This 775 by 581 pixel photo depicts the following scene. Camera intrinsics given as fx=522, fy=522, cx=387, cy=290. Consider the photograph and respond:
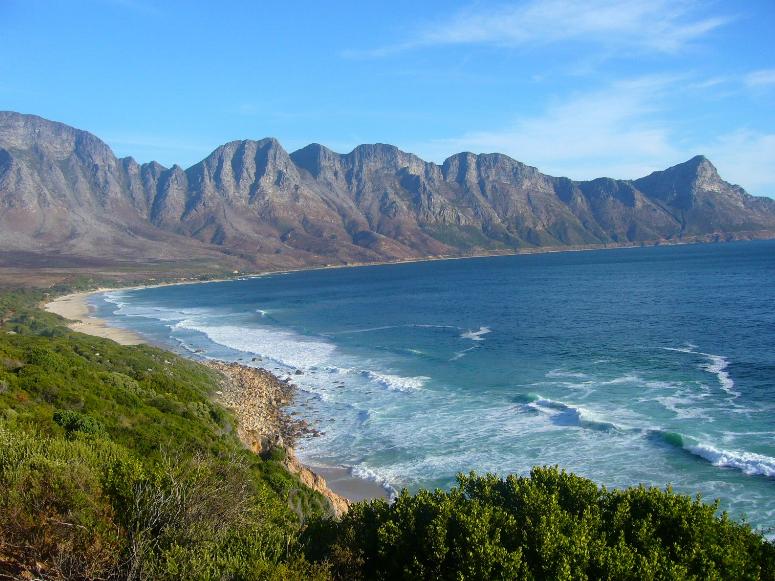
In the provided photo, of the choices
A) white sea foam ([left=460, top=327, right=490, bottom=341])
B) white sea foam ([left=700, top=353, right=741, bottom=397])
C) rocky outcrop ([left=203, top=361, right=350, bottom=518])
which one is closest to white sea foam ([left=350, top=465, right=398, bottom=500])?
rocky outcrop ([left=203, top=361, right=350, bottom=518])

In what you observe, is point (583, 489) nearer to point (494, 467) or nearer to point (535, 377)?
point (494, 467)

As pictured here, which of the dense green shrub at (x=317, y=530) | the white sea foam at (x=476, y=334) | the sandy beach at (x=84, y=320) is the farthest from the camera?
the sandy beach at (x=84, y=320)

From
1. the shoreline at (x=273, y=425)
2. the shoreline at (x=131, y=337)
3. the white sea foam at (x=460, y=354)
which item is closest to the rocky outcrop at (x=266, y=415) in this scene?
the shoreline at (x=273, y=425)

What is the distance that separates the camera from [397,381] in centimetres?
4838

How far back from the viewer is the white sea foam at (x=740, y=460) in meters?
26.8

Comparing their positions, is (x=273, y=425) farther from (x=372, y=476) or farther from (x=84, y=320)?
(x=84, y=320)

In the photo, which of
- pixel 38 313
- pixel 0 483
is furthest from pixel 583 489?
pixel 38 313

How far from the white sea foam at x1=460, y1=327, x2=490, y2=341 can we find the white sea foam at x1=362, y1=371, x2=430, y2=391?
18.5 meters

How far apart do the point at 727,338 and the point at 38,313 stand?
10072 centimetres

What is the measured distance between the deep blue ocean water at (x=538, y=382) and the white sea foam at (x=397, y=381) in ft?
0.70

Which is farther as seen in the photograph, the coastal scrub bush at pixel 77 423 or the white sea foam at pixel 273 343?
the white sea foam at pixel 273 343

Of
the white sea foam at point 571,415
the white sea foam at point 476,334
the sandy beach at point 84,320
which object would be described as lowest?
the sandy beach at point 84,320

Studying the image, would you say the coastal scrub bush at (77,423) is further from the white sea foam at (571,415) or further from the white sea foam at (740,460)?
the white sea foam at (740,460)

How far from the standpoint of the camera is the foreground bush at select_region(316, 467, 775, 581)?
499 inches
